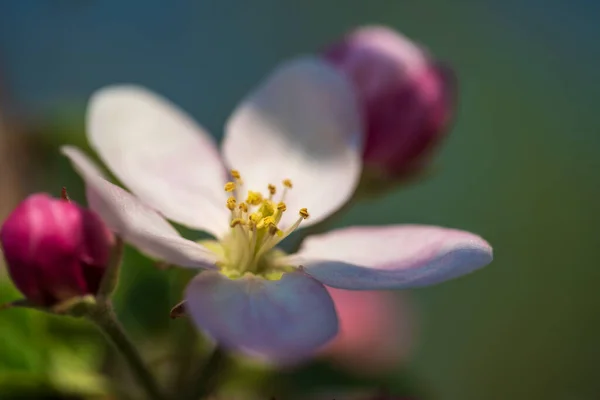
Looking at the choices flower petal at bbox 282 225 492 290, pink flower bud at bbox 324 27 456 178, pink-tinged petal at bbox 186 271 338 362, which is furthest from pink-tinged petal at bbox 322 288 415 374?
pink-tinged petal at bbox 186 271 338 362

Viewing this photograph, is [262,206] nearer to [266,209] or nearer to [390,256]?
[266,209]

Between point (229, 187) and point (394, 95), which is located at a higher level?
point (394, 95)

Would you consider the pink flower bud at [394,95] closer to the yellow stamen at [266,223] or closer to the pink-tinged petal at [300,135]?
the pink-tinged petal at [300,135]

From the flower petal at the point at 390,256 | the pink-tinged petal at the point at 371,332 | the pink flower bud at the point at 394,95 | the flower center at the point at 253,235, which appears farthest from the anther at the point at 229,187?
the pink-tinged petal at the point at 371,332

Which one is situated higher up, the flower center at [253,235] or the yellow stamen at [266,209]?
the yellow stamen at [266,209]

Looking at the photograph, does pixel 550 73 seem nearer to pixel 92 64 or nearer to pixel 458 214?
pixel 458 214

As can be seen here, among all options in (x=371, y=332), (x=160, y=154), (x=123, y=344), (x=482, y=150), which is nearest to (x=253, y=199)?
(x=160, y=154)

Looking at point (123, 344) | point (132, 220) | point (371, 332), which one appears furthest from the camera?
point (371, 332)
